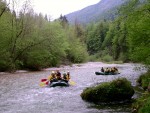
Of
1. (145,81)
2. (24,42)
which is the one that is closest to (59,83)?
(145,81)

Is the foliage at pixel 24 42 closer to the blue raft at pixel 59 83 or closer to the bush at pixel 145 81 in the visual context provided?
the blue raft at pixel 59 83

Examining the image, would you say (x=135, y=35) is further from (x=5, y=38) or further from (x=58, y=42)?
(x=58, y=42)

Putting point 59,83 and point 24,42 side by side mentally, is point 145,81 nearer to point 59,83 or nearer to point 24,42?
point 59,83

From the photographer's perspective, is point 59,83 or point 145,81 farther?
point 59,83

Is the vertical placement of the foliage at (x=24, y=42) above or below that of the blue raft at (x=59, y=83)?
→ above

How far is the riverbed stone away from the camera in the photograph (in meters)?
19.0

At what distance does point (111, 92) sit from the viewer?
18.9 metres

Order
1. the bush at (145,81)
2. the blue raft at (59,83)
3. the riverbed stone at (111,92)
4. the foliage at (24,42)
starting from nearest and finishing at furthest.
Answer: the bush at (145,81) < the riverbed stone at (111,92) < the blue raft at (59,83) < the foliage at (24,42)

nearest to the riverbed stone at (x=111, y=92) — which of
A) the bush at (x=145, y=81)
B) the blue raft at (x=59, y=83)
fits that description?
the bush at (x=145, y=81)

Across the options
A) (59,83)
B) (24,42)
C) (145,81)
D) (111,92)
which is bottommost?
(111,92)

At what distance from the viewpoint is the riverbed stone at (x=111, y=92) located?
1895 cm

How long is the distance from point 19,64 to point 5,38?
16.1 feet

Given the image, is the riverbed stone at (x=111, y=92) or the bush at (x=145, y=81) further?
the riverbed stone at (x=111, y=92)

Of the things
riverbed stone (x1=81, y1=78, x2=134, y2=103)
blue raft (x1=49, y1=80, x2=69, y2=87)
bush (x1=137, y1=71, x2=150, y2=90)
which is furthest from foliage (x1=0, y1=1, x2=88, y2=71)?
riverbed stone (x1=81, y1=78, x2=134, y2=103)
